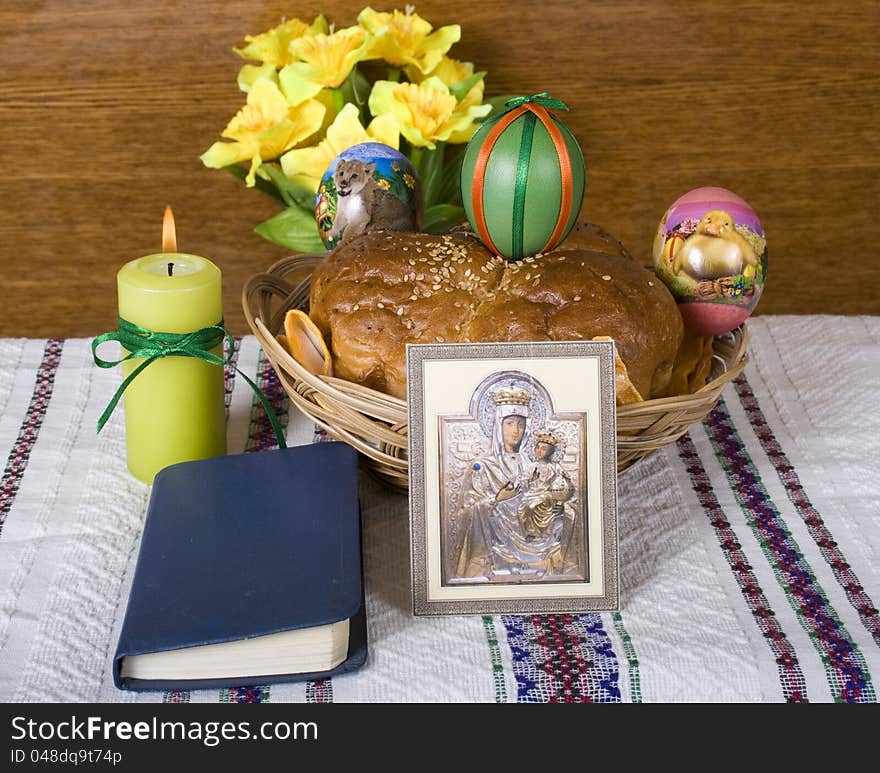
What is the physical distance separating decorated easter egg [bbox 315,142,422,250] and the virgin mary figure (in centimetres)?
32

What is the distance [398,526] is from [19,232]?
935mm

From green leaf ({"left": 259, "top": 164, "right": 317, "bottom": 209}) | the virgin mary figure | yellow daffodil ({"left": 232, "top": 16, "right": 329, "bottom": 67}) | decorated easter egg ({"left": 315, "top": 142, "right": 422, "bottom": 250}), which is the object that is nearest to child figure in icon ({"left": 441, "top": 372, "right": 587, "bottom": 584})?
the virgin mary figure

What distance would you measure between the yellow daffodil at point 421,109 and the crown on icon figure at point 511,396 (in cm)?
57

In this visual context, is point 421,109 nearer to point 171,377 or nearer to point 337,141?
point 337,141

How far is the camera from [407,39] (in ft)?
4.32

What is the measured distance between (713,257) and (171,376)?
1.55 ft

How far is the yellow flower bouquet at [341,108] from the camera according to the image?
1.24 meters

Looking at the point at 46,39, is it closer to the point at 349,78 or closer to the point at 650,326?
the point at 349,78

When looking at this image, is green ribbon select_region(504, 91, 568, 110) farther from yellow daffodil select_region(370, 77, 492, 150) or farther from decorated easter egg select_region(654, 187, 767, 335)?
yellow daffodil select_region(370, 77, 492, 150)

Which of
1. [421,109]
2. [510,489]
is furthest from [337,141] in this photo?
[510,489]

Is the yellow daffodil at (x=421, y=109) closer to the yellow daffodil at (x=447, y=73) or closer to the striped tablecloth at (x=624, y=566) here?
the yellow daffodil at (x=447, y=73)

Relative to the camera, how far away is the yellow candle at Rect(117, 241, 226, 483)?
0.86m

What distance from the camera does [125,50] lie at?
4.66ft

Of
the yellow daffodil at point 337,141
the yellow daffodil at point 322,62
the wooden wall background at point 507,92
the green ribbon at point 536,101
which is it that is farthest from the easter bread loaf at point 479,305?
the wooden wall background at point 507,92
